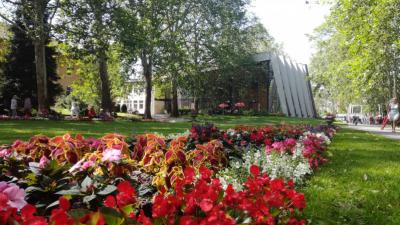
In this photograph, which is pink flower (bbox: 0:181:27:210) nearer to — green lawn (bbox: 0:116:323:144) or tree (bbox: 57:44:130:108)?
green lawn (bbox: 0:116:323:144)

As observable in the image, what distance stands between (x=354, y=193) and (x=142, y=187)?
2450 millimetres

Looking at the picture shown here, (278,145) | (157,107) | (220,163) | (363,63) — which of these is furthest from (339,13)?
(157,107)

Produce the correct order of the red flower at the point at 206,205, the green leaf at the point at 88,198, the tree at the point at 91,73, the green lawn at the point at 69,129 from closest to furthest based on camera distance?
the red flower at the point at 206,205, the green leaf at the point at 88,198, the green lawn at the point at 69,129, the tree at the point at 91,73

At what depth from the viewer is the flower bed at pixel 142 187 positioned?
4.97 feet

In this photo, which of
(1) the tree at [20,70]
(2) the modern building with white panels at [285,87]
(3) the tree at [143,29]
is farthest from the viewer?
(2) the modern building with white panels at [285,87]

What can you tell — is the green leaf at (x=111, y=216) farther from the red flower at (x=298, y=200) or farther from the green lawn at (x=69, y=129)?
the green lawn at (x=69, y=129)

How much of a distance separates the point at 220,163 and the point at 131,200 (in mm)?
2754

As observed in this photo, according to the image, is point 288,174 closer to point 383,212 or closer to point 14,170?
point 383,212

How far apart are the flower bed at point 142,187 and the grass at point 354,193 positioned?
30 cm

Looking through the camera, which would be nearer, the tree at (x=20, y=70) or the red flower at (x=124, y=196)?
the red flower at (x=124, y=196)

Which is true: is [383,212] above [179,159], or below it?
below

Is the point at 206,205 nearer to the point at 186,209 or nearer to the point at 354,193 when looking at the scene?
the point at 186,209

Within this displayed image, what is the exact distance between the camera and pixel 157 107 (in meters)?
65.7

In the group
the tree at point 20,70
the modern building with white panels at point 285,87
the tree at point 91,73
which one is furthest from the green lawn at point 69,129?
the modern building with white panels at point 285,87
